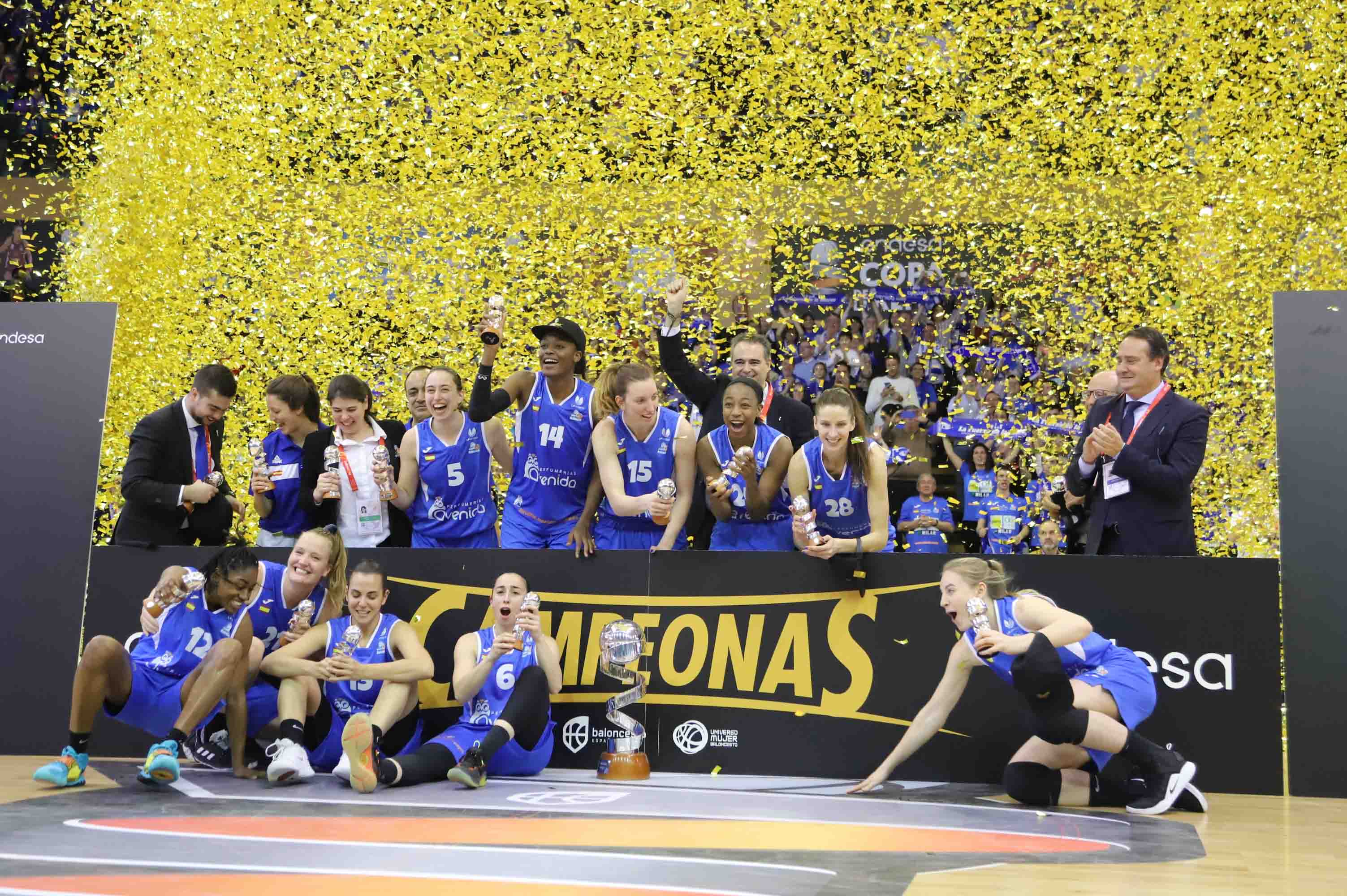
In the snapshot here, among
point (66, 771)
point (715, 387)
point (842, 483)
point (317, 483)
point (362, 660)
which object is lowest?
point (66, 771)

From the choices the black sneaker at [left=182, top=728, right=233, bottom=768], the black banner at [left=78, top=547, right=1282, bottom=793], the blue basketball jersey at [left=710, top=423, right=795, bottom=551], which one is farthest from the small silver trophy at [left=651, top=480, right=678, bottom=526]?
the black sneaker at [left=182, top=728, right=233, bottom=768]

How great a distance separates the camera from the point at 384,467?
20.9 ft

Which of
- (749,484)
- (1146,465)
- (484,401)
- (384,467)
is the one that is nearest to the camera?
(1146,465)

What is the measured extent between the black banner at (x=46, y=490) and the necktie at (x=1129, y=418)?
5.51 meters

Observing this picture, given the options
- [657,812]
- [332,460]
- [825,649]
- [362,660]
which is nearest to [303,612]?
[362,660]

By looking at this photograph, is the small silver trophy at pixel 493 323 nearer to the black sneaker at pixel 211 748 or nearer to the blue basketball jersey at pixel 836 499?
the blue basketball jersey at pixel 836 499

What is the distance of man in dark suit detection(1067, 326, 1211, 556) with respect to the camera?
582cm

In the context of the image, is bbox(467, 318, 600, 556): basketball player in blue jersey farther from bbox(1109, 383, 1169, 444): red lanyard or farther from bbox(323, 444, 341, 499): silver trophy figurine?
bbox(1109, 383, 1169, 444): red lanyard

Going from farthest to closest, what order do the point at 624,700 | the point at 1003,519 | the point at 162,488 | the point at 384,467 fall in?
the point at 1003,519 → the point at 162,488 → the point at 384,467 → the point at 624,700

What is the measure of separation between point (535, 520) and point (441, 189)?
13.7 ft

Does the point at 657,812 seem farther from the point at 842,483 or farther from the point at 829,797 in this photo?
the point at 842,483

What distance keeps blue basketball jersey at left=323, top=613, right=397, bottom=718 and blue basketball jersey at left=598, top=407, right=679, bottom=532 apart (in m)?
1.29

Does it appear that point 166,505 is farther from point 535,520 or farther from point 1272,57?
point 1272,57

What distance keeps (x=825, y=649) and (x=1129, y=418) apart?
1886 mm
